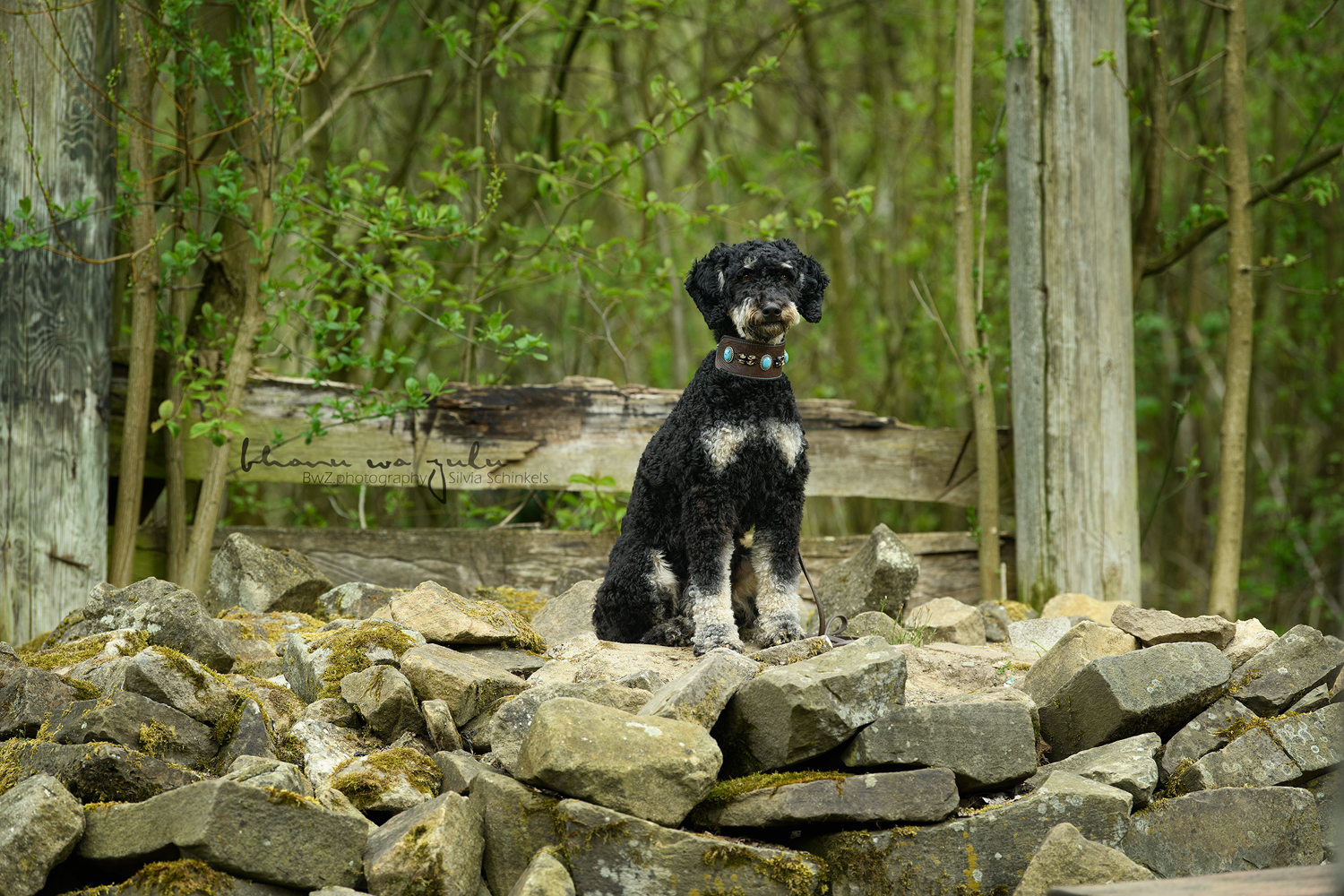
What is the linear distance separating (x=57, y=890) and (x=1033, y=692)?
318 cm

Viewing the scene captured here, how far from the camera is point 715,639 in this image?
3.99 m

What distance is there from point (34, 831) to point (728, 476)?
247cm

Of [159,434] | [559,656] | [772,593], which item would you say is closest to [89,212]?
[159,434]

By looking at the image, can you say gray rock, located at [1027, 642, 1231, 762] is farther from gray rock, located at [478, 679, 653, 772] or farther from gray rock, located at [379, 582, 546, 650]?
gray rock, located at [379, 582, 546, 650]

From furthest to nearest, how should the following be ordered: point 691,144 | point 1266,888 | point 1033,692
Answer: point 691,144 → point 1033,692 → point 1266,888

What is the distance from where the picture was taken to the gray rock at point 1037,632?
478 cm

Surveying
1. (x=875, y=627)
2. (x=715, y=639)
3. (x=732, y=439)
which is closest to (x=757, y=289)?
(x=732, y=439)

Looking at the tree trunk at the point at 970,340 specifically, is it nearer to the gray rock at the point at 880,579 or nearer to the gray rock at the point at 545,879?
the gray rock at the point at 880,579

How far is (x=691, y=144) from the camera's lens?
13.0m

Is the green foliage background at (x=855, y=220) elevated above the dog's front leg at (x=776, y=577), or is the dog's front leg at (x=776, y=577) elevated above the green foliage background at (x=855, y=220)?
the green foliage background at (x=855, y=220)

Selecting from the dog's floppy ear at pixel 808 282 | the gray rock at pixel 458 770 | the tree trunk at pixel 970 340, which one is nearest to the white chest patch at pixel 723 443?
the dog's floppy ear at pixel 808 282

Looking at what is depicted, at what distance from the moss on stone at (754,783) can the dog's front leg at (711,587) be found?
894 millimetres

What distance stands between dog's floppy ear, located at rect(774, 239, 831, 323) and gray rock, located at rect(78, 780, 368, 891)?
2462 mm

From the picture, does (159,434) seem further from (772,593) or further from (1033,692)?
(1033,692)
